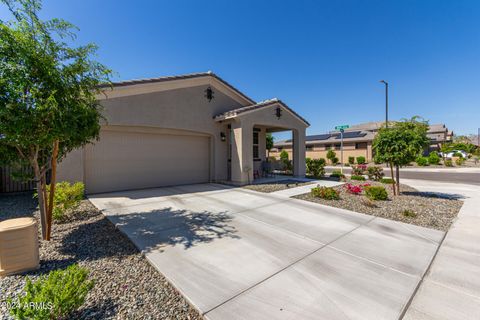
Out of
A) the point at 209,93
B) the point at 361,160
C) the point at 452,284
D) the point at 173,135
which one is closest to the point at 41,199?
the point at 173,135

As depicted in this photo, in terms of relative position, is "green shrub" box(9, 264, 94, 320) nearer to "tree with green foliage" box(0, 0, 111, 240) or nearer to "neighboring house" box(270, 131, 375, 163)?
"tree with green foliage" box(0, 0, 111, 240)

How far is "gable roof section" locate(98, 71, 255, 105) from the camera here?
806cm

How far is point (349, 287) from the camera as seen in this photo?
2670 millimetres

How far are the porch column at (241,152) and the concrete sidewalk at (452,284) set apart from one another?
23.7 ft

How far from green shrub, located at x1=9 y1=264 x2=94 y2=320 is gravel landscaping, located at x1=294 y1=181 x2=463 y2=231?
6399mm

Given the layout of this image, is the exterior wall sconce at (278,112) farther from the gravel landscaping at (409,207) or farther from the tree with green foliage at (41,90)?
the tree with green foliage at (41,90)

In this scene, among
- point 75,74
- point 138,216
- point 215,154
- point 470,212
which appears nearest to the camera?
point 75,74

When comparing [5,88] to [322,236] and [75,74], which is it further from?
[322,236]

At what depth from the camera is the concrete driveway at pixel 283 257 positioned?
2387mm

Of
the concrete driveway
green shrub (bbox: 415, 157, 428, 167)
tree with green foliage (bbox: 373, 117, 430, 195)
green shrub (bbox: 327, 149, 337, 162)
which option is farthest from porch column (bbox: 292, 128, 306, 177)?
green shrub (bbox: 415, 157, 428, 167)

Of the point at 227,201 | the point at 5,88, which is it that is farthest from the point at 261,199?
the point at 5,88

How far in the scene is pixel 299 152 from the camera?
13.0 metres

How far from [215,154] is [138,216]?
20.1ft

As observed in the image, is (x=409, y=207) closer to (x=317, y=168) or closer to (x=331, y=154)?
(x=317, y=168)
